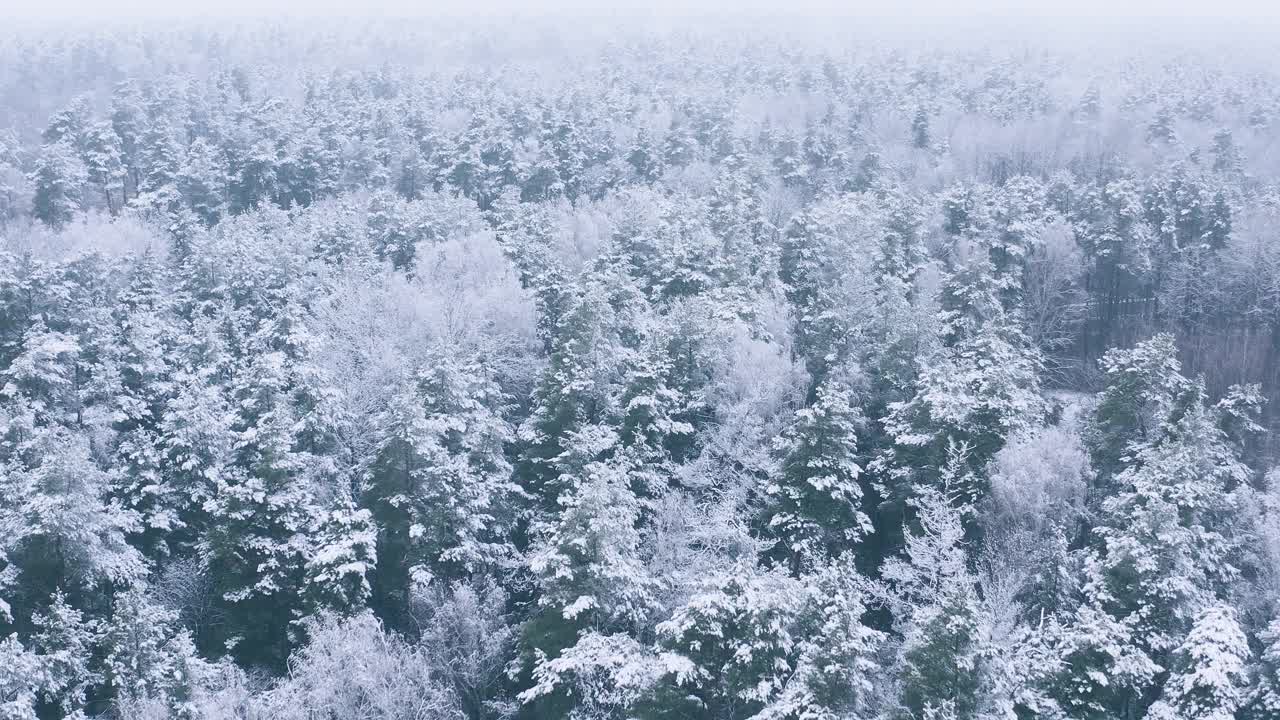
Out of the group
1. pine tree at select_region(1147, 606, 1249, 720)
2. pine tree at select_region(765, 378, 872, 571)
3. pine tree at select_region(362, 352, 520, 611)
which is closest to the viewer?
pine tree at select_region(1147, 606, 1249, 720)

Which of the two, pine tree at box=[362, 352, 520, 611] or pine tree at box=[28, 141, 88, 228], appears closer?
pine tree at box=[362, 352, 520, 611]

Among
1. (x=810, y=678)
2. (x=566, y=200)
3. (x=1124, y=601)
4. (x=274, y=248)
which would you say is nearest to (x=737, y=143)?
(x=566, y=200)

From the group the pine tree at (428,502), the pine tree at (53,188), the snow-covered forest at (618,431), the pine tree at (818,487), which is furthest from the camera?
the pine tree at (53,188)

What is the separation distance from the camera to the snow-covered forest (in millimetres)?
28359

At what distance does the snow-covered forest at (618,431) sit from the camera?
28359mm

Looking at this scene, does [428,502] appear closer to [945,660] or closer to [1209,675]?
[945,660]

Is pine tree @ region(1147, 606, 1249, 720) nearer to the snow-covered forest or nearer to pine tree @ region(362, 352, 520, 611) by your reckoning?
the snow-covered forest

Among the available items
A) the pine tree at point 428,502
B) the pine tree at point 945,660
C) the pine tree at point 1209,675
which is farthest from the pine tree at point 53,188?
the pine tree at point 1209,675

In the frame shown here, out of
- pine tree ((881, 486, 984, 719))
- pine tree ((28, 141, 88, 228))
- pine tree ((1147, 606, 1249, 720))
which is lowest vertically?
pine tree ((1147, 606, 1249, 720))

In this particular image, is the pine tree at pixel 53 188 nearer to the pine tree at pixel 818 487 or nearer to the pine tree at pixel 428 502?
the pine tree at pixel 428 502

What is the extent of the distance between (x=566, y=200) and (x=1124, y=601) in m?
46.5

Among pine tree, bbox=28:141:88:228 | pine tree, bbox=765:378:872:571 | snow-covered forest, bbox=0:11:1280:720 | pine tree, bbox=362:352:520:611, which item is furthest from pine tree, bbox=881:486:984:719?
pine tree, bbox=28:141:88:228

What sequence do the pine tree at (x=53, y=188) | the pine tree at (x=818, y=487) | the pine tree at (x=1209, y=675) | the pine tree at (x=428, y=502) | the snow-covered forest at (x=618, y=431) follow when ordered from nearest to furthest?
the pine tree at (x=1209, y=675), the snow-covered forest at (x=618, y=431), the pine tree at (x=428, y=502), the pine tree at (x=818, y=487), the pine tree at (x=53, y=188)

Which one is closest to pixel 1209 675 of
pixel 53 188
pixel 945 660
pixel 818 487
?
pixel 945 660
